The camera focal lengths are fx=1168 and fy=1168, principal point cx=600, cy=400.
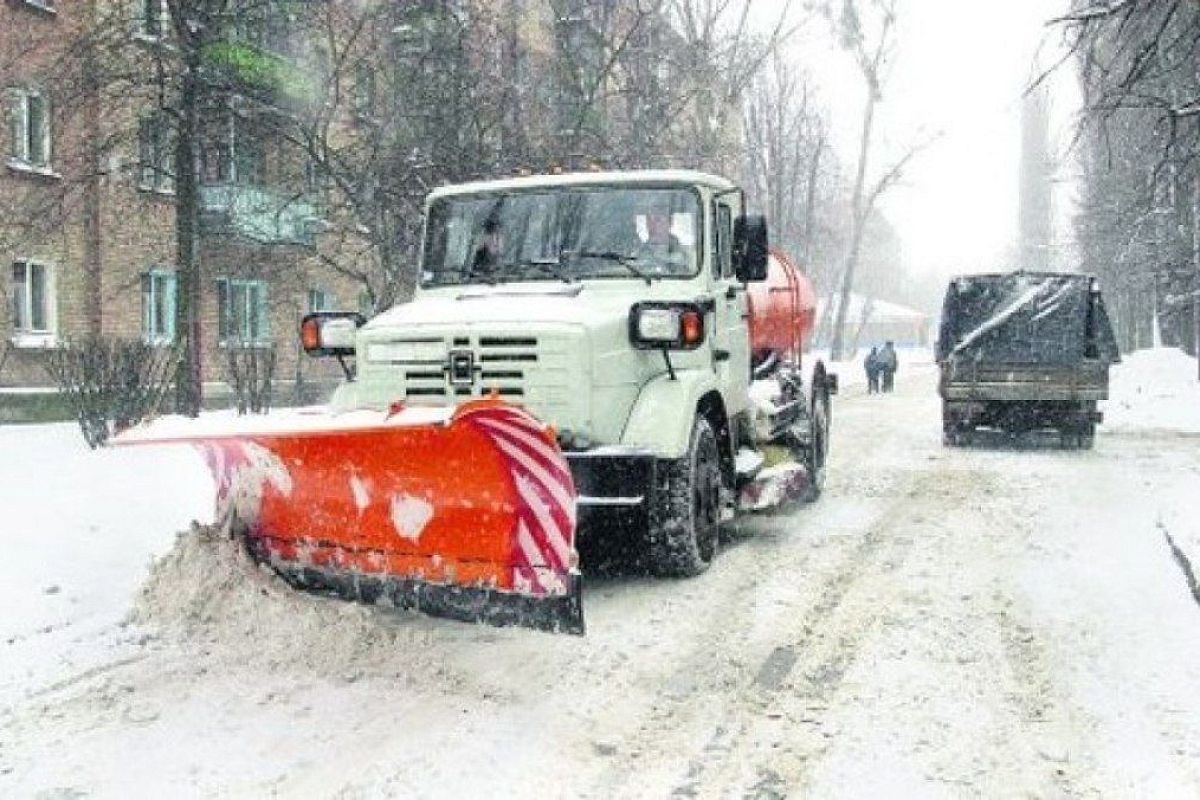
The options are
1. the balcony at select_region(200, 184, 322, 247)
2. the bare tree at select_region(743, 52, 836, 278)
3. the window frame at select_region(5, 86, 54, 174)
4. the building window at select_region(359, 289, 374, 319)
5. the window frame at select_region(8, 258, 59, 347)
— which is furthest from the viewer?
the bare tree at select_region(743, 52, 836, 278)

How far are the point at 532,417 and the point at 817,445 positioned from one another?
614 cm

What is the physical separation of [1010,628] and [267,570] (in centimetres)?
355

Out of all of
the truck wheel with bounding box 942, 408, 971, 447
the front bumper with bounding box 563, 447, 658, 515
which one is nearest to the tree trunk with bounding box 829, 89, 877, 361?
the truck wheel with bounding box 942, 408, 971, 447

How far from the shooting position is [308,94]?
63.5 feet

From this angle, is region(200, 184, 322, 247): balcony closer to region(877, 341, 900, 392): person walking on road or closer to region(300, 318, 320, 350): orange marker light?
region(300, 318, 320, 350): orange marker light

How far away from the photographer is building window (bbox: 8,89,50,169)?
19.9m

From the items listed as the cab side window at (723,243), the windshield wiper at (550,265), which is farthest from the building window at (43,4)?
the cab side window at (723,243)

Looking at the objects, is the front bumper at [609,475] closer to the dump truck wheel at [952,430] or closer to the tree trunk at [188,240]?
the tree trunk at [188,240]

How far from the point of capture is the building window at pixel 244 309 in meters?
25.0

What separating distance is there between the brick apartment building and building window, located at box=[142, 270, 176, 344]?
3 centimetres

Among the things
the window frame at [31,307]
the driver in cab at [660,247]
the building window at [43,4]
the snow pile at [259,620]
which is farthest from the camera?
the building window at [43,4]

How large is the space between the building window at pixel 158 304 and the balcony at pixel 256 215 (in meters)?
2.40

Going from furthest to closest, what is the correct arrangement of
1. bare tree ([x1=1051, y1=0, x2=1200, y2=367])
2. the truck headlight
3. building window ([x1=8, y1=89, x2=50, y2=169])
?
1. building window ([x1=8, y1=89, x2=50, y2=169])
2. bare tree ([x1=1051, y1=0, x2=1200, y2=367])
3. the truck headlight

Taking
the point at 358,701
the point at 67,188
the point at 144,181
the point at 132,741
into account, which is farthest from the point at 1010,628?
the point at 144,181
